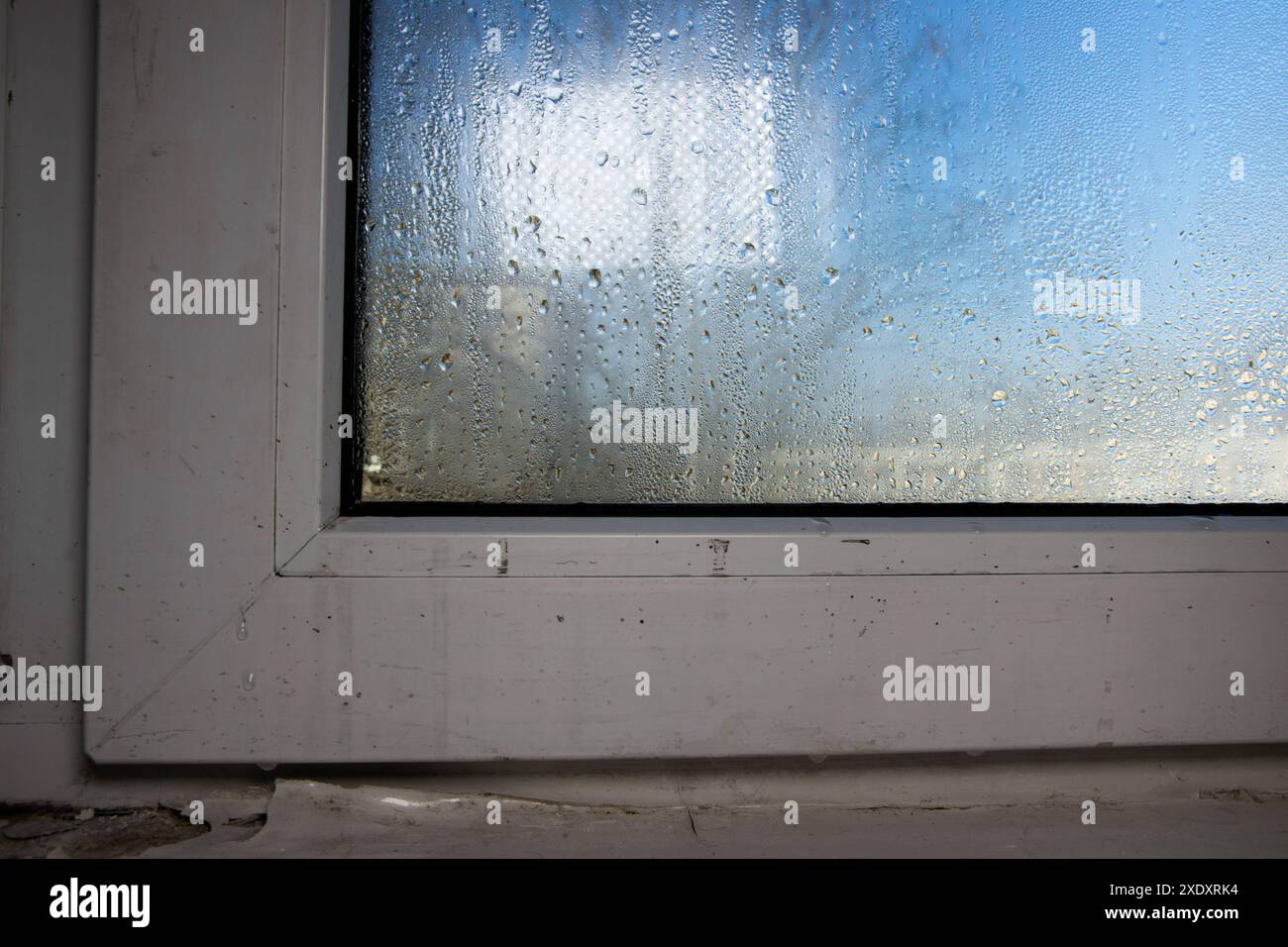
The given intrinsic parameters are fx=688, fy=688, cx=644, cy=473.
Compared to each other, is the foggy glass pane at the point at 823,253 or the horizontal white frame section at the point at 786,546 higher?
the foggy glass pane at the point at 823,253

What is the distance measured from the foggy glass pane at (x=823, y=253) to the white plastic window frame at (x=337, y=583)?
0.18 feet

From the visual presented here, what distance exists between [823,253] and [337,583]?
0.49 meters

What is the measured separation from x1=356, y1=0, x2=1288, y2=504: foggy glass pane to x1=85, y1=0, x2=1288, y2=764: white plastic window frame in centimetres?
6

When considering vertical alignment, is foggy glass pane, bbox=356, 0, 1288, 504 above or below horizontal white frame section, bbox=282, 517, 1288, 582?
above

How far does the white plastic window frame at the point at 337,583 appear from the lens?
0.54 meters

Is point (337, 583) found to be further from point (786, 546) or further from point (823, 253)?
point (823, 253)

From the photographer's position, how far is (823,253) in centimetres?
60

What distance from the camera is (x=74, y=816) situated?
54 cm

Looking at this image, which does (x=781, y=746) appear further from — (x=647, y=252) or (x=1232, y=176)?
(x=1232, y=176)

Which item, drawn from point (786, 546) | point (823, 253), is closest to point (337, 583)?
point (786, 546)

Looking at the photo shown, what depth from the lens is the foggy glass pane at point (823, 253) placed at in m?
0.59

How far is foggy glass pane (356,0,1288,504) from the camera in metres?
0.59

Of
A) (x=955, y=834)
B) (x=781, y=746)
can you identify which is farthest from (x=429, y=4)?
(x=955, y=834)

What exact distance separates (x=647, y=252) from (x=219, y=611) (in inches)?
17.7
